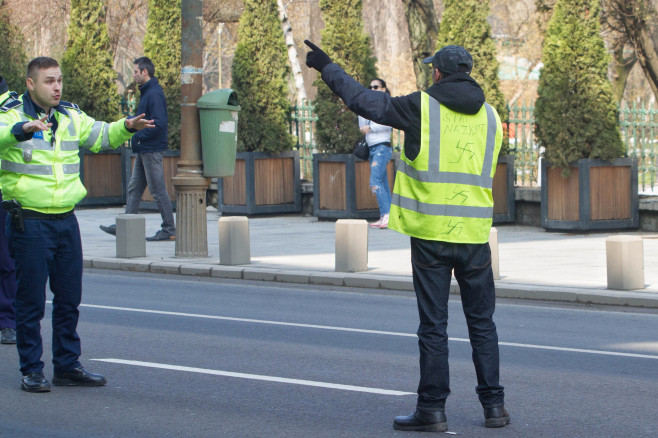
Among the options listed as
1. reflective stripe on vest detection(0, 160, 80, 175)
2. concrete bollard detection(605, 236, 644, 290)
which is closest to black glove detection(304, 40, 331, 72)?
reflective stripe on vest detection(0, 160, 80, 175)

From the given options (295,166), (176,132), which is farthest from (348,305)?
(176,132)

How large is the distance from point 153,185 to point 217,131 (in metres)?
1.97

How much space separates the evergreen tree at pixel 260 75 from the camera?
19.3 meters

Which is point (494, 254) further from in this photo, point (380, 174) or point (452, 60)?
point (452, 60)

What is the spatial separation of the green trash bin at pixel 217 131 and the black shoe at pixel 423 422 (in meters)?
8.09

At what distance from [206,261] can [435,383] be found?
7.93 meters

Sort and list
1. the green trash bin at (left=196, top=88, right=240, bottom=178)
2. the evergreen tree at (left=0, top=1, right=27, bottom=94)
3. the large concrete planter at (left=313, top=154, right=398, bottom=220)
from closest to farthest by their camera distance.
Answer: the green trash bin at (left=196, top=88, right=240, bottom=178), the large concrete planter at (left=313, top=154, right=398, bottom=220), the evergreen tree at (left=0, top=1, right=27, bottom=94)

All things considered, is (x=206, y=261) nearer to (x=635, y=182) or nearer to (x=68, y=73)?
(x=635, y=182)

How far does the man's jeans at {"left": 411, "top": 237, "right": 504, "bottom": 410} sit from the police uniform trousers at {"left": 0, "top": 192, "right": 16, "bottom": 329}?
3754mm

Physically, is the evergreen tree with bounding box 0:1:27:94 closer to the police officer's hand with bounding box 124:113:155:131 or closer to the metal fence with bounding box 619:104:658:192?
the metal fence with bounding box 619:104:658:192

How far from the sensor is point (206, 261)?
44.8 feet

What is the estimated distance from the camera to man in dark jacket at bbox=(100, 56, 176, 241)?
15.2 m

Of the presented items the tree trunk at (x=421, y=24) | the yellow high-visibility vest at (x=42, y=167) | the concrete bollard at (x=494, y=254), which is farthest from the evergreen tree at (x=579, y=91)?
the yellow high-visibility vest at (x=42, y=167)

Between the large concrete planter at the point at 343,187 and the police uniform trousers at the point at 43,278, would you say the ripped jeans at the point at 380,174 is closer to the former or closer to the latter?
the large concrete planter at the point at 343,187
